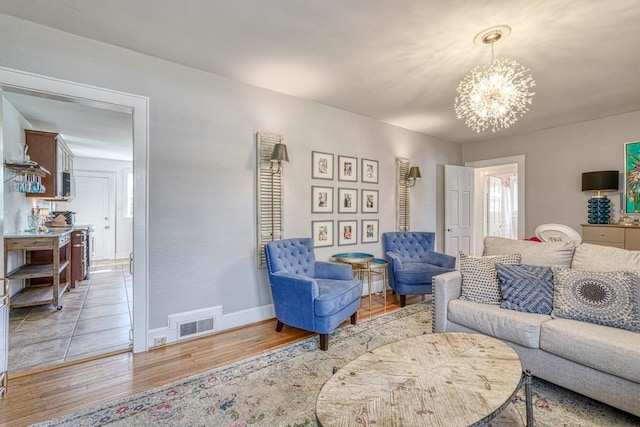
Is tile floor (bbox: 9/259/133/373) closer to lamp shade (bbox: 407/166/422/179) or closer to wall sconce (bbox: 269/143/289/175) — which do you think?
wall sconce (bbox: 269/143/289/175)

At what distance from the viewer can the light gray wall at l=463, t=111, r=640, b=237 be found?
163 inches

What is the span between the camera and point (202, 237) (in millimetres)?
2969

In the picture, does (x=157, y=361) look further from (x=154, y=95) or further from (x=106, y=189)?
(x=106, y=189)

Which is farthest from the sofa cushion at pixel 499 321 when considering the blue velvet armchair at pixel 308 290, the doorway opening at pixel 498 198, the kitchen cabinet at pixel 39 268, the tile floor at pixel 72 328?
the kitchen cabinet at pixel 39 268

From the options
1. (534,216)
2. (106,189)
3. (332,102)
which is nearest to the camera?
(332,102)

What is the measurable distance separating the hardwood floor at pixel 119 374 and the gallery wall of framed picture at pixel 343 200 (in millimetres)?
1422

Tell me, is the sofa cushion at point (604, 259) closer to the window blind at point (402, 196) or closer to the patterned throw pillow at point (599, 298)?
the patterned throw pillow at point (599, 298)

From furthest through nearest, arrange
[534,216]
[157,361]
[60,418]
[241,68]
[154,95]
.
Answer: [534,216]
[241,68]
[154,95]
[157,361]
[60,418]

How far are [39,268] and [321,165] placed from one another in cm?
390

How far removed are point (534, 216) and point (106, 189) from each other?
9.26m

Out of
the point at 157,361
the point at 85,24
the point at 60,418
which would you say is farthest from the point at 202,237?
the point at 85,24

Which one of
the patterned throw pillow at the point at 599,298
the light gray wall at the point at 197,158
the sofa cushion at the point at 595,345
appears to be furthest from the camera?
the light gray wall at the point at 197,158

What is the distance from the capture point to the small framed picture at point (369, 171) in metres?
4.36

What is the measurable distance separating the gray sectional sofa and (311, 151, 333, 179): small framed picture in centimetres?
192
